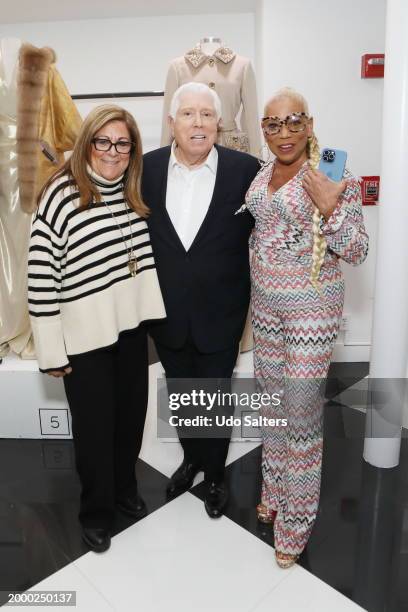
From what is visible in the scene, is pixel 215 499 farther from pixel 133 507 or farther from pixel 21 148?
pixel 21 148

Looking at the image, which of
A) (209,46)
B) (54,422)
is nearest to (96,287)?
(54,422)

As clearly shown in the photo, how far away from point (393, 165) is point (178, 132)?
93 centimetres

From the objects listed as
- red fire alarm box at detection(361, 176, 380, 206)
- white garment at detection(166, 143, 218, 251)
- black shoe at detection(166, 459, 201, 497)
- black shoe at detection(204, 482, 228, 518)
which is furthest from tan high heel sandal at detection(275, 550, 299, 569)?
red fire alarm box at detection(361, 176, 380, 206)

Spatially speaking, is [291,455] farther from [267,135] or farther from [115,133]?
[115,133]

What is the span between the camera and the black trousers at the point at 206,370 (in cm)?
190

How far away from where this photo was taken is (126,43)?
3838mm

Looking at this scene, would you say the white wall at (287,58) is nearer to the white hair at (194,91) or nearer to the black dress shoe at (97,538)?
the white hair at (194,91)

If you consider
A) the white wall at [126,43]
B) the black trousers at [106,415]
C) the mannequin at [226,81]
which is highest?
the white wall at [126,43]

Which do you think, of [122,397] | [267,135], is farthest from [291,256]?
[122,397]

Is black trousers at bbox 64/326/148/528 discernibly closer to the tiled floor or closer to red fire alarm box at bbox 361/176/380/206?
the tiled floor

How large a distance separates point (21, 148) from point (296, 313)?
5.13 feet

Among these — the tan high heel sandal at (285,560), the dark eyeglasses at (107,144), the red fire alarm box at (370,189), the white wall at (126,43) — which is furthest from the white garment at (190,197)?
the white wall at (126,43)

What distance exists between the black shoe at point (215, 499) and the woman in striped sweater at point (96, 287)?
413 millimetres

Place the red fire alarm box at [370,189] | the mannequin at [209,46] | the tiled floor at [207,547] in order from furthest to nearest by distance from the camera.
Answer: the red fire alarm box at [370,189]
the mannequin at [209,46]
the tiled floor at [207,547]
